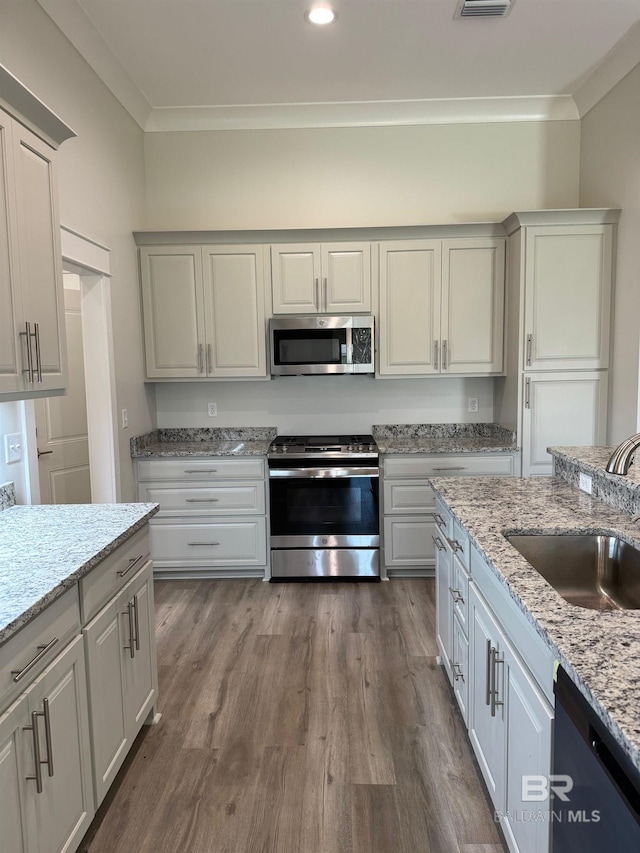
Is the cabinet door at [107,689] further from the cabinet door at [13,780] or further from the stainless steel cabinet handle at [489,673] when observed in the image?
the stainless steel cabinet handle at [489,673]

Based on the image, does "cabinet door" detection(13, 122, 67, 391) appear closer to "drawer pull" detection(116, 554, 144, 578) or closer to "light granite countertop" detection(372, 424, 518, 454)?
"drawer pull" detection(116, 554, 144, 578)

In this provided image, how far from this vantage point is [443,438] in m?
4.05

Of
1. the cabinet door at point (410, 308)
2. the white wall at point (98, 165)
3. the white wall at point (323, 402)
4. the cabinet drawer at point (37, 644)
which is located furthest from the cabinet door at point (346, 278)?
the cabinet drawer at point (37, 644)

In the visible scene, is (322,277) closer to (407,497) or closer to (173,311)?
(173,311)

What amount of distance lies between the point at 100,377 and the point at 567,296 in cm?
293

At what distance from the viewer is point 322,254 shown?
3693mm

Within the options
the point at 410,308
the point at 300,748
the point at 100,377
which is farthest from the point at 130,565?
the point at 410,308

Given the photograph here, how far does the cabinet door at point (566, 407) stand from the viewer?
3514 mm

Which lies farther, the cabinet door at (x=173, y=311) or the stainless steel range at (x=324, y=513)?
the cabinet door at (x=173, y=311)

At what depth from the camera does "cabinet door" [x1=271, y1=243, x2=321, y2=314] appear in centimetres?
370

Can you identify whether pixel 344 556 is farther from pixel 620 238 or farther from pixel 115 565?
pixel 620 238

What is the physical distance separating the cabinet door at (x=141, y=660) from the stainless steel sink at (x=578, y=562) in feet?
4.35

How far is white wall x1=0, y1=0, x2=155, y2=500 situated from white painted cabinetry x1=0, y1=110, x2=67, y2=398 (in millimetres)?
761

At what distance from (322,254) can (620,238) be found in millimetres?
1870
